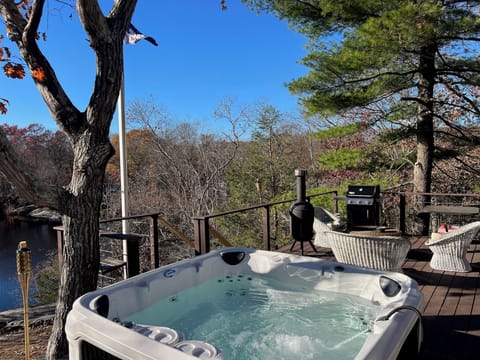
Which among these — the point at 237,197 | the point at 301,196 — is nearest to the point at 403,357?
the point at 301,196

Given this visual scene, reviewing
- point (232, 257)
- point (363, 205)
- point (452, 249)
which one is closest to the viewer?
point (232, 257)

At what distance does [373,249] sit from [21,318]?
385 centimetres

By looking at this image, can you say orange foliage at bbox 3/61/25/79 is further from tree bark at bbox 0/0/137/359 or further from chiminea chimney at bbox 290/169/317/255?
chiminea chimney at bbox 290/169/317/255

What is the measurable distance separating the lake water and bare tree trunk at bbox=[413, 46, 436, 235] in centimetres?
1100

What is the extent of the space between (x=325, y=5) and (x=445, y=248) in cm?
421

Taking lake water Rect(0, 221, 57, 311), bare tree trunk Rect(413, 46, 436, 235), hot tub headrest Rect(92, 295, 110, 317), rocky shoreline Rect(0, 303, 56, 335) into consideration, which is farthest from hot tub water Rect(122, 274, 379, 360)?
lake water Rect(0, 221, 57, 311)

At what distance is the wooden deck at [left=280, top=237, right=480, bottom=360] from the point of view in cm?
235

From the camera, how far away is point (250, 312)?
10.8 feet

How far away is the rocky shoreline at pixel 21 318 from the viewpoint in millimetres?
3542

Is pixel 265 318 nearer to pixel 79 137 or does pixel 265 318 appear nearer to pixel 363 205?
pixel 79 137

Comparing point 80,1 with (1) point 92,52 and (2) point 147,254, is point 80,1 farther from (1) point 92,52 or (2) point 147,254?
(2) point 147,254

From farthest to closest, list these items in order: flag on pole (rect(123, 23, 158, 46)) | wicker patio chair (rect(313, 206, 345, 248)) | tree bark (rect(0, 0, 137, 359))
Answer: flag on pole (rect(123, 23, 158, 46)), wicker patio chair (rect(313, 206, 345, 248)), tree bark (rect(0, 0, 137, 359))

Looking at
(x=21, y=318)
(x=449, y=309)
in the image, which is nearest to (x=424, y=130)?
(x=449, y=309)

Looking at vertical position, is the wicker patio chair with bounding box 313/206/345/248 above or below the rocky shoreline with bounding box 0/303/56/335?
above
